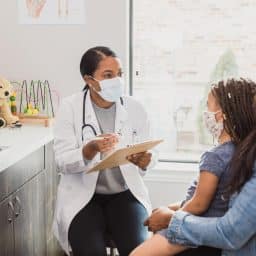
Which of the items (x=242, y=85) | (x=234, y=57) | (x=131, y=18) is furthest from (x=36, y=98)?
(x=242, y=85)

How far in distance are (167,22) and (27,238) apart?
1520 mm

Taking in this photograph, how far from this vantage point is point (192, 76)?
3.02 metres

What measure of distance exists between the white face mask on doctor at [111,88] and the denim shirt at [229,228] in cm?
76

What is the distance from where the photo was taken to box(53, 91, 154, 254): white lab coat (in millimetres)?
2127

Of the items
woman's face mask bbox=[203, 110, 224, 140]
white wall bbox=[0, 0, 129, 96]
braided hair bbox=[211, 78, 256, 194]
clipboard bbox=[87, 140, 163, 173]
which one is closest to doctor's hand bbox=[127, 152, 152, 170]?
clipboard bbox=[87, 140, 163, 173]

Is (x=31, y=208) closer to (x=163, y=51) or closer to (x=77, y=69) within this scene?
(x=77, y=69)

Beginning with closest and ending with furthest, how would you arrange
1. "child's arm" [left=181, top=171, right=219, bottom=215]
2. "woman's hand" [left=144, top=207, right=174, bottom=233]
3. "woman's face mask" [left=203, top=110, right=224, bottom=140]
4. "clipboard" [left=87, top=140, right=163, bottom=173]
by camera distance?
"child's arm" [left=181, top=171, right=219, bottom=215], "woman's face mask" [left=203, top=110, right=224, bottom=140], "woman's hand" [left=144, top=207, right=174, bottom=233], "clipboard" [left=87, top=140, right=163, bottom=173]

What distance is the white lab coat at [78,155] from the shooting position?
213cm

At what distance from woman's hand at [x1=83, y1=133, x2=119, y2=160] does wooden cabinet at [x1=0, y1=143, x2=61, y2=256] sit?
0.34 metres

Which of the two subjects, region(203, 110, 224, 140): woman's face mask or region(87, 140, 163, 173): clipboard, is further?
region(87, 140, 163, 173): clipboard

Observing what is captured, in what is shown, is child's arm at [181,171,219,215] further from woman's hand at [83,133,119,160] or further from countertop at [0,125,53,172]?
countertop at [0,125,53,172]

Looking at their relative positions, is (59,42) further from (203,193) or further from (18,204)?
(203,193)

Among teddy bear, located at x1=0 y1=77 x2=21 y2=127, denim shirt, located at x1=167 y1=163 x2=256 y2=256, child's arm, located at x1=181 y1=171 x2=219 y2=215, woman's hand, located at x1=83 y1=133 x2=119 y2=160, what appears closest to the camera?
denim shirt, located at x1=167 y1=163 x2=256 y2=256

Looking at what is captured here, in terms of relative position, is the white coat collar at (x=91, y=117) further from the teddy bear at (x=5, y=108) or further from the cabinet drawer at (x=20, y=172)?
the teddy bear at (x=5, y=108)
